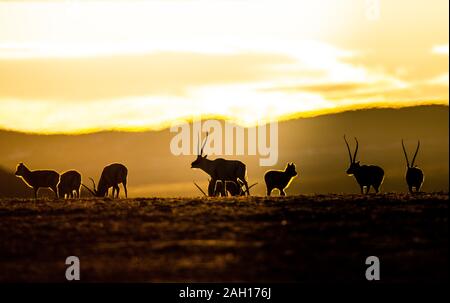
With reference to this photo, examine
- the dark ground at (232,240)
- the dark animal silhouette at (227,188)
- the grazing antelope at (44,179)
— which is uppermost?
the grazing antelope at (44,179)

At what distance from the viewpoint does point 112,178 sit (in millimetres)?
61250

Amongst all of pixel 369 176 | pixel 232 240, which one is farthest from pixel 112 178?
pixel 232 240

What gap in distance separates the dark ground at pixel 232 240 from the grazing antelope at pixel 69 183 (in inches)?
855

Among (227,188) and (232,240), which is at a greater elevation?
(227,188)

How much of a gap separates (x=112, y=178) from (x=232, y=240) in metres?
28.8

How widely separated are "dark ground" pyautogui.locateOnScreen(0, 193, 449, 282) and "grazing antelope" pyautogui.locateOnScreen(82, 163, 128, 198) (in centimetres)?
1824

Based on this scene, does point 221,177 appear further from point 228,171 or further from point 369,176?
point 369,176

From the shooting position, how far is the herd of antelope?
55.6 meters

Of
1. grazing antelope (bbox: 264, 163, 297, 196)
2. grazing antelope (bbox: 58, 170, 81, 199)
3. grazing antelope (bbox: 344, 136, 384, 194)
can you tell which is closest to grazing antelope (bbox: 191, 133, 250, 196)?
grazing antelope (bbox: 264, 163, 297, 196)

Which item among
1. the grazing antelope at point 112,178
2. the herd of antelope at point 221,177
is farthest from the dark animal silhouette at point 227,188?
the grazing antelope at point 112,178

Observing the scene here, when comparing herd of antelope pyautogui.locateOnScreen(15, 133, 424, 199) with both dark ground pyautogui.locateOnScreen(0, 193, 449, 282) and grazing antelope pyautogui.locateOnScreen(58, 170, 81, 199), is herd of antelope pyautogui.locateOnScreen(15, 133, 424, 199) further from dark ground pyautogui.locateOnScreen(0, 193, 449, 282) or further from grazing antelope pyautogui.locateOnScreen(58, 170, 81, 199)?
dark ground pyautogui.locateOnScreen(0, 193, 449, 282)

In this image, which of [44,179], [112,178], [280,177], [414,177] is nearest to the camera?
[414,177]

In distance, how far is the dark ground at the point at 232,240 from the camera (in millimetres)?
29359

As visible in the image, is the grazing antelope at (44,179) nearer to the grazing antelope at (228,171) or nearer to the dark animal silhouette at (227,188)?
the dark animal silhouette at (227,188)
